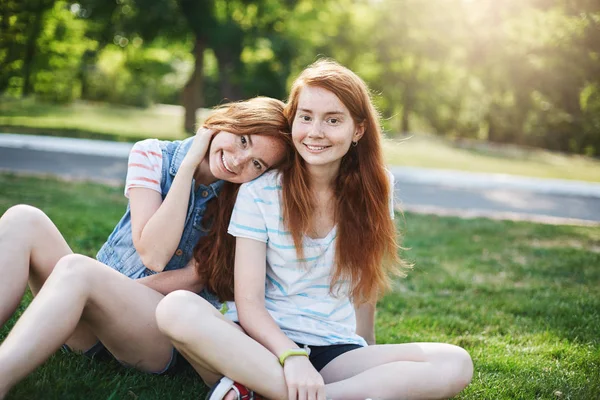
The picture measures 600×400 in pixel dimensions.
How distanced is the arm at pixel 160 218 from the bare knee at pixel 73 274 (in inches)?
13.3

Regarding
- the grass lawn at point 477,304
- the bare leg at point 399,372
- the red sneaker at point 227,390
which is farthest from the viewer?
the grass lawn at point 477,304

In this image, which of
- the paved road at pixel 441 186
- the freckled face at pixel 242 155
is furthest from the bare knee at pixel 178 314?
the paved road at pixel 441 186

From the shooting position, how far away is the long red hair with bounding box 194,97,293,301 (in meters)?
2.83

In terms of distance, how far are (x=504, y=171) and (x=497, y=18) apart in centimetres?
489

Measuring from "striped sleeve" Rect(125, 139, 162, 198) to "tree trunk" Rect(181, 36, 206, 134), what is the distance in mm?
13268

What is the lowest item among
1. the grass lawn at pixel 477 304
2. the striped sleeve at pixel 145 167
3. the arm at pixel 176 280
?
the grass lawn at pixel 477 304

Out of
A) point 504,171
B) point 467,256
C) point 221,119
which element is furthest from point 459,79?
point 221,119

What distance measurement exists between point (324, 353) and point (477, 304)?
7.51 feet

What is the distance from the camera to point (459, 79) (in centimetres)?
3441

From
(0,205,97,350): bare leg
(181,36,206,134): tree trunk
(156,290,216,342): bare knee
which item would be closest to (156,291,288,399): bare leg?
(156,290,216,342): bare knee

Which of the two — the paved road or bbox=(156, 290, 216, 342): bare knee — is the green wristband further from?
the paved road

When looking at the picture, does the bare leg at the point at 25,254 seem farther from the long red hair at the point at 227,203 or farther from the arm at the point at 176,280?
the long red hair at the point at 227,203

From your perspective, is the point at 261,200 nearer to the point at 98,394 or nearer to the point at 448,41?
the point at 98,394

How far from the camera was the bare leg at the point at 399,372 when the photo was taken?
2.49 meters
